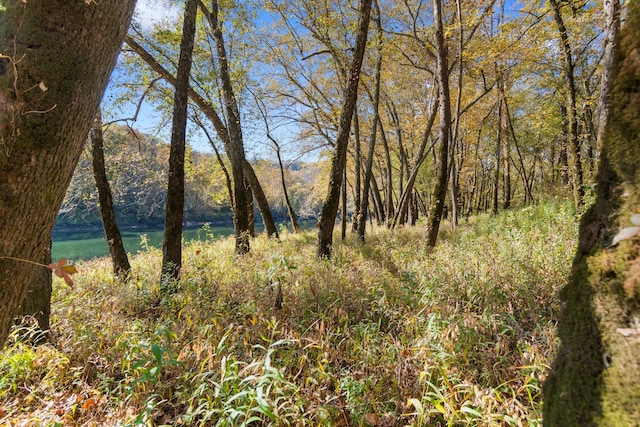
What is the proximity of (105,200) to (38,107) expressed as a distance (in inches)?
221

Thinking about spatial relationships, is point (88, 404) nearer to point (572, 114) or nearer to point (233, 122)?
point (233, 122)

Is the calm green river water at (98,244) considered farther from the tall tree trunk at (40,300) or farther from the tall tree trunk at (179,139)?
the tall tree trunk at (40,300)

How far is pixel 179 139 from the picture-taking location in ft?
17.2

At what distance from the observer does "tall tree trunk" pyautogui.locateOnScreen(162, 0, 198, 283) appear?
5195 mm

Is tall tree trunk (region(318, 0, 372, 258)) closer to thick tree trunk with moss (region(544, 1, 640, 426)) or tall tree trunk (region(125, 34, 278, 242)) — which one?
tall tree trunk (region(125, 34, 278, 242))

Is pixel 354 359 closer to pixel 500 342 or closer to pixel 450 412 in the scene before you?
pixel 450 412

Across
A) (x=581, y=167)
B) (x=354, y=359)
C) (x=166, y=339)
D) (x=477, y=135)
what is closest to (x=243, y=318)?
(x=166, y=339)

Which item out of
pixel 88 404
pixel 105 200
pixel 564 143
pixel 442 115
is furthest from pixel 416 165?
pixel 88 404

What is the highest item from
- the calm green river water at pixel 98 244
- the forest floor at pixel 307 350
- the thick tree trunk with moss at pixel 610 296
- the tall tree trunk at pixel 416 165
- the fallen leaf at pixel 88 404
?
the tall tree trunk at pixel 416 165

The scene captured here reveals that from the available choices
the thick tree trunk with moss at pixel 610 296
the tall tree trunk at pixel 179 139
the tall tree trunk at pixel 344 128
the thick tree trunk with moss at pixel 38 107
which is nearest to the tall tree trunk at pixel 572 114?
the tall tree trunk at pixel 344 128

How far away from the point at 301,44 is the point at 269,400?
10.7 metres

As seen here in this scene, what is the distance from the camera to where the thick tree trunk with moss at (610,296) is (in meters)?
0.94

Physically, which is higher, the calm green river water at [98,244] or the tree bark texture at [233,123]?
the tree bark texture at [233,123]

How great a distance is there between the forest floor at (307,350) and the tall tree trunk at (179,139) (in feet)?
2.85
